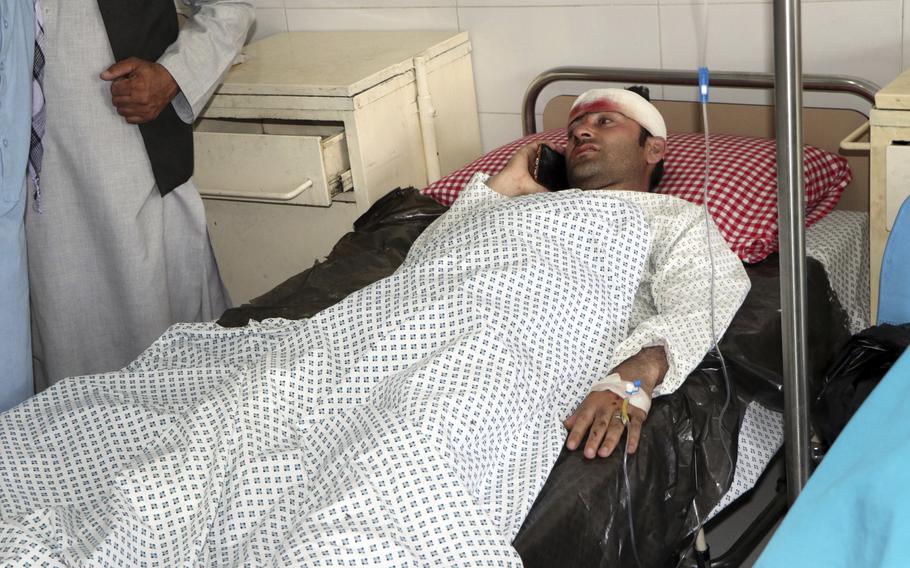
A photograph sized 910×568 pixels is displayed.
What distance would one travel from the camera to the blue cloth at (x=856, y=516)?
1.03 m

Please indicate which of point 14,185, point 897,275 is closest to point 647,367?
point 897,275

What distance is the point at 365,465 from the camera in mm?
1481

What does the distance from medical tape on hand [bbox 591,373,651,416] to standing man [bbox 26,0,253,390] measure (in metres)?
1.22

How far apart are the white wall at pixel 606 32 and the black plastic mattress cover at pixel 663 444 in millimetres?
616

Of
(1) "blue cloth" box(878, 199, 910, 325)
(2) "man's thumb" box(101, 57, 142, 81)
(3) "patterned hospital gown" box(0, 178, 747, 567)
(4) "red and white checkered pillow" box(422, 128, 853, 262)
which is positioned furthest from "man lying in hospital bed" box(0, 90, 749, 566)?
(2) "man's thumb" box(101, 57, 142, 81)

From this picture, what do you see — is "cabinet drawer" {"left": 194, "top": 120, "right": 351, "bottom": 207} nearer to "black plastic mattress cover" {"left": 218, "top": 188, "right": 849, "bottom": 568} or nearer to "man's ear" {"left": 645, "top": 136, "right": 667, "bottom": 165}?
"black plastic mattress cover" {"left": 218, "top": 188, "right": 849, "bottom": 568}

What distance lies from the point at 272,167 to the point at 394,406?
1.37 metres

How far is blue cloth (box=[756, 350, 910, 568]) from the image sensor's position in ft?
3.36

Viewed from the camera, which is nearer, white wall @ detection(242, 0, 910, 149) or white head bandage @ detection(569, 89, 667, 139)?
white head bandage @ detection(569, 89, 667, 139)

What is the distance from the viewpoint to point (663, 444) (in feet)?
5.71

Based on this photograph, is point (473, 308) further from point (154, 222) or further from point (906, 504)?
point (154, 222)

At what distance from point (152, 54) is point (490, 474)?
1411 mm

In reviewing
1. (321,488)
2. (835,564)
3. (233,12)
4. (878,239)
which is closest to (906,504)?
(835,564)

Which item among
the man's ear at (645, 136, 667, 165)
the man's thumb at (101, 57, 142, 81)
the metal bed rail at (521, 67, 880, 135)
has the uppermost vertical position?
the man's thumb at (101, 57, 142, 81)
